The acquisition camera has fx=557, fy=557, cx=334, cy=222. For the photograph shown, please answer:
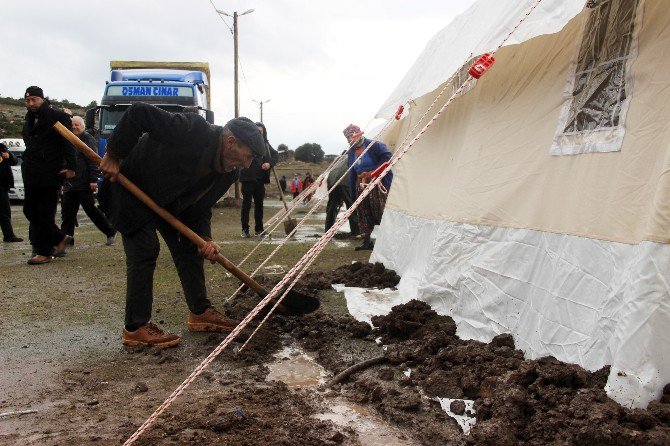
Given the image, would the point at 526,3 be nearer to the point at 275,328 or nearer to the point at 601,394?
the point at 601,394

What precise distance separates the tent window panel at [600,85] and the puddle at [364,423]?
1.77m

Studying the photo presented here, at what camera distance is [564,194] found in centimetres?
307

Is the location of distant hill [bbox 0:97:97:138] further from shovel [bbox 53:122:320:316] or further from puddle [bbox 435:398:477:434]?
puddle [bbox 435:398:477:434]

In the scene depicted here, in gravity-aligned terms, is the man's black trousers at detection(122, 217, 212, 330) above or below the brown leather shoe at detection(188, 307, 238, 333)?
above

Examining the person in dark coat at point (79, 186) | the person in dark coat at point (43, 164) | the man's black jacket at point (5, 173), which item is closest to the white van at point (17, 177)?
the man's black jacket at point (5, 173)

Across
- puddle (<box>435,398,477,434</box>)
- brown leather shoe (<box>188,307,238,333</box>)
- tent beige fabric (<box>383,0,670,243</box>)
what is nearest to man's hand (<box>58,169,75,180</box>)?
brown leather shoe (<box>188,307,238,333</box>)

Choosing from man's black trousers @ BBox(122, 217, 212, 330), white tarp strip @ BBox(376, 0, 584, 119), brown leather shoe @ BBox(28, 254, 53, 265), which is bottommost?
brown leather shoe @ BBox(28, 254, 53, 265)

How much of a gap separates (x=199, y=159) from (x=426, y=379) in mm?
1878

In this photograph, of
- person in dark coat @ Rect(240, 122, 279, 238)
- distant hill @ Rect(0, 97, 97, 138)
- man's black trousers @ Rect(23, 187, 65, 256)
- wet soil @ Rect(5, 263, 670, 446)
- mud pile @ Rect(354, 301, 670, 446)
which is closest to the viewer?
mud pile @ Rect(354, 301, 670, 446)

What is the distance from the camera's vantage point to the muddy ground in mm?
2186

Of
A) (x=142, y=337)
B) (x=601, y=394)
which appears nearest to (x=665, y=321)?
(x=601, y=394)

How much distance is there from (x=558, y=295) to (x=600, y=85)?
118 cm

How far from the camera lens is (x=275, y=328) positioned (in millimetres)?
3932

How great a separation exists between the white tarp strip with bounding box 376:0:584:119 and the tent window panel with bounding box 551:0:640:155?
0.93 ft
